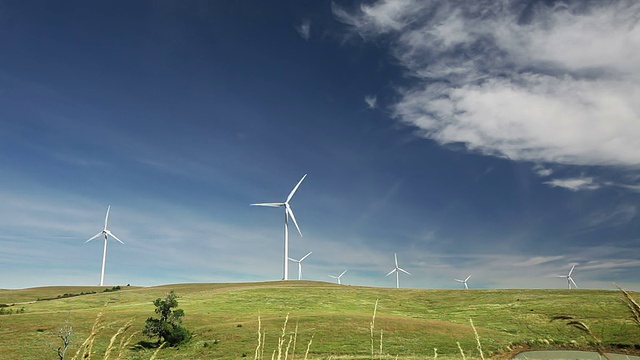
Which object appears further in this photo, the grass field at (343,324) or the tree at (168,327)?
the tree at (168,327)

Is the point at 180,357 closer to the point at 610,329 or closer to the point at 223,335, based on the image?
the point at 223,335

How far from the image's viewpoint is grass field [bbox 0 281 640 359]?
51.4 metres

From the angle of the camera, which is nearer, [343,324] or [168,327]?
[168,327]

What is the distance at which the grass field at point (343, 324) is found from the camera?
51406 millimetres

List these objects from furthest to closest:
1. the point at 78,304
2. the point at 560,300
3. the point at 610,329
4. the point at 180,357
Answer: the point at 78,304 < the point at 560,300 < the point at 610,329 < the point at 180,357

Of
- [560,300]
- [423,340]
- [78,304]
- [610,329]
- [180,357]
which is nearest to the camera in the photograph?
[180,357]

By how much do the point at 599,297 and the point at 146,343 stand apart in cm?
8585

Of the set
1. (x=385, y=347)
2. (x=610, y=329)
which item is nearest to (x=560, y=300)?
(x=610, y=329)

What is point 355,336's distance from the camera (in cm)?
5912

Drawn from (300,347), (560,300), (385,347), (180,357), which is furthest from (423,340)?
(560,300)

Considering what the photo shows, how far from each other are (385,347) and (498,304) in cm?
5021

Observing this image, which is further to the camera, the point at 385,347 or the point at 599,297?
the point at 599,297

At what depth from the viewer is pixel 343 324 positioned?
213 ft

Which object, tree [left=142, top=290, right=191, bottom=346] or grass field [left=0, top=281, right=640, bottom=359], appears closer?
grass field [left=0, top=281, right=640, bottom=359]
